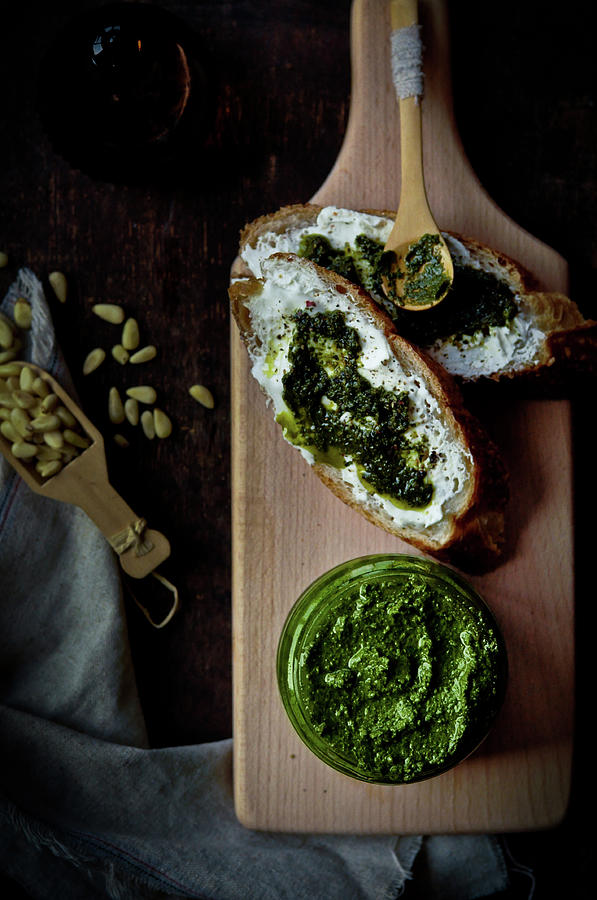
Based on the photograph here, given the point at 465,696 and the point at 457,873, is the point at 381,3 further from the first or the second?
the point at 457,873

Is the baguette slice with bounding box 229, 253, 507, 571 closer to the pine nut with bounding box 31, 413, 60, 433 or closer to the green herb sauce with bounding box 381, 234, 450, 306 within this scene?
the green herb sauce with bounding box 381, 234, 450, 306

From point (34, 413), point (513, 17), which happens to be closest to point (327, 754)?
point (34, 413)

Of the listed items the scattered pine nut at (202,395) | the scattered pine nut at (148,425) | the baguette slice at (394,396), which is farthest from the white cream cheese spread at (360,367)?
the scattered pine nut at (148,425)

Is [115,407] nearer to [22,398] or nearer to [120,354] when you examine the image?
[120,354]

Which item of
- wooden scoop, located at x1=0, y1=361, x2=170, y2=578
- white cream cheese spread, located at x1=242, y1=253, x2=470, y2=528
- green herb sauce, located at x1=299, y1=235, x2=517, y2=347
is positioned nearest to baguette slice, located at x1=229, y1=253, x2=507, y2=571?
white cream cheese spread, located at x1=242, y1=253, x2=470, y2=528

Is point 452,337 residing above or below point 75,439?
above

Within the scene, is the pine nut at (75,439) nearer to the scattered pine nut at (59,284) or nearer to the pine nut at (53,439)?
the pine nut at (53,439)

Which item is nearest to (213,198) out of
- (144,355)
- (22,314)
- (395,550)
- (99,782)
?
(144,355)
